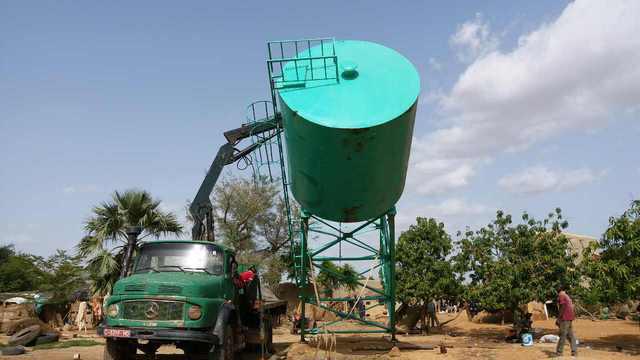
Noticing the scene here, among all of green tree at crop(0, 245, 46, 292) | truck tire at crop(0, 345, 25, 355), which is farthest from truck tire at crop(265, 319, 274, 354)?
green tree at crop(0, 245, 46, 292)

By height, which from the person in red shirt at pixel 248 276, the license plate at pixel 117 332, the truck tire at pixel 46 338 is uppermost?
the person in red shirt at pixel 248 276

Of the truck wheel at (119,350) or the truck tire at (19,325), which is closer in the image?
the truck wheel at (119,350)

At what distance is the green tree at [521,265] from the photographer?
60.7 ft

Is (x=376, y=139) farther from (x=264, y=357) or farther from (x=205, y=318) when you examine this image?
(x=264, y=357)

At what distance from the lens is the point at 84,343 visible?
1534 centimetres

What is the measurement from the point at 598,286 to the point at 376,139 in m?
10.6

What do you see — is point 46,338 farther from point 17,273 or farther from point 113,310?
point 17,273

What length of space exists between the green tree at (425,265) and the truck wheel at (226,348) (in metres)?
15.3

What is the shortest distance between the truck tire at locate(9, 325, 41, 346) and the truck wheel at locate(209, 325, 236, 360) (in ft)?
28.2

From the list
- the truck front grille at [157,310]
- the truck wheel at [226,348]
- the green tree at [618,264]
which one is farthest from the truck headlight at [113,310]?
the green tree at [618,264]

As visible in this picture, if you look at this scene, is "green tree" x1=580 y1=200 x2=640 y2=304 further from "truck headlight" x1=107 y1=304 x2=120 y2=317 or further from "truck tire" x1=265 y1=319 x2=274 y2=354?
"truck headlight" x1=107 y1=304 x2=120 y2=317

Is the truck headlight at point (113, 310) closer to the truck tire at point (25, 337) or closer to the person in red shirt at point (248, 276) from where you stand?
the person in red shirt at point (248, 276)

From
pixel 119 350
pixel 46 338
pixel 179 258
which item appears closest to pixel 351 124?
pixel 179 258

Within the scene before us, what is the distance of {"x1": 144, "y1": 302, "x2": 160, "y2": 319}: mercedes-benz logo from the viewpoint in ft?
28.2
